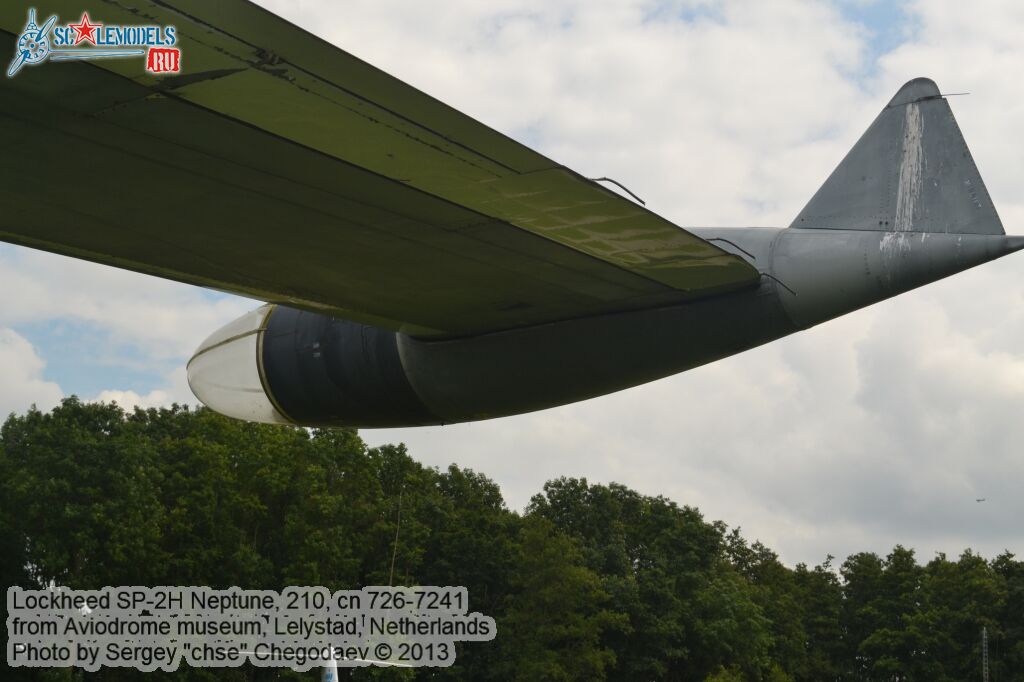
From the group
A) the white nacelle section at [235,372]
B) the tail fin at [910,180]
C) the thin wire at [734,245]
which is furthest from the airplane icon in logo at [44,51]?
the white nacelle section at [235,372]

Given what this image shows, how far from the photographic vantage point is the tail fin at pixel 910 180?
7.81 metres

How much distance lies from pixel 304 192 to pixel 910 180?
4687mm

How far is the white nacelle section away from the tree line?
37.7m

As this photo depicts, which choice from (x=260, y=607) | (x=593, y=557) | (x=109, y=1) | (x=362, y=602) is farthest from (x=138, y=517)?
(x=109, y=1)

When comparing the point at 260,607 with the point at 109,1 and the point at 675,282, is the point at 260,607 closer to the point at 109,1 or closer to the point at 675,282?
the point at 675,282

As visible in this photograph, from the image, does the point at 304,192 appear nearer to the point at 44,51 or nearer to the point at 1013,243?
the point at 44,51

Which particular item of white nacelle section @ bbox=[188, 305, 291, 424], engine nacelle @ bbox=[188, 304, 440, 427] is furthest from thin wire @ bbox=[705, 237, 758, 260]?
white nacelle section @ bbox=[188, 305, 291, 424]

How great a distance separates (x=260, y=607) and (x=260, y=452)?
28.2 ft

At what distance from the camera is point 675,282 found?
8.25 meters

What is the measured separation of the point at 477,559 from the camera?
62094 mm

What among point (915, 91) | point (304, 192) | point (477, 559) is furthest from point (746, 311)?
point (477, 559)

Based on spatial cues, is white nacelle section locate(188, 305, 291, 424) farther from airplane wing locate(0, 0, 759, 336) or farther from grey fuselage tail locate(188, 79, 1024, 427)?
airplane wing locate(0, 0, 759, 336)

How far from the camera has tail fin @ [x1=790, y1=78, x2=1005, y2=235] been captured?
25.6 ft

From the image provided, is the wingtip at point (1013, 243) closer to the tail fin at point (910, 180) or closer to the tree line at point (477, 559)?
the tail fin at point (910, 180)
